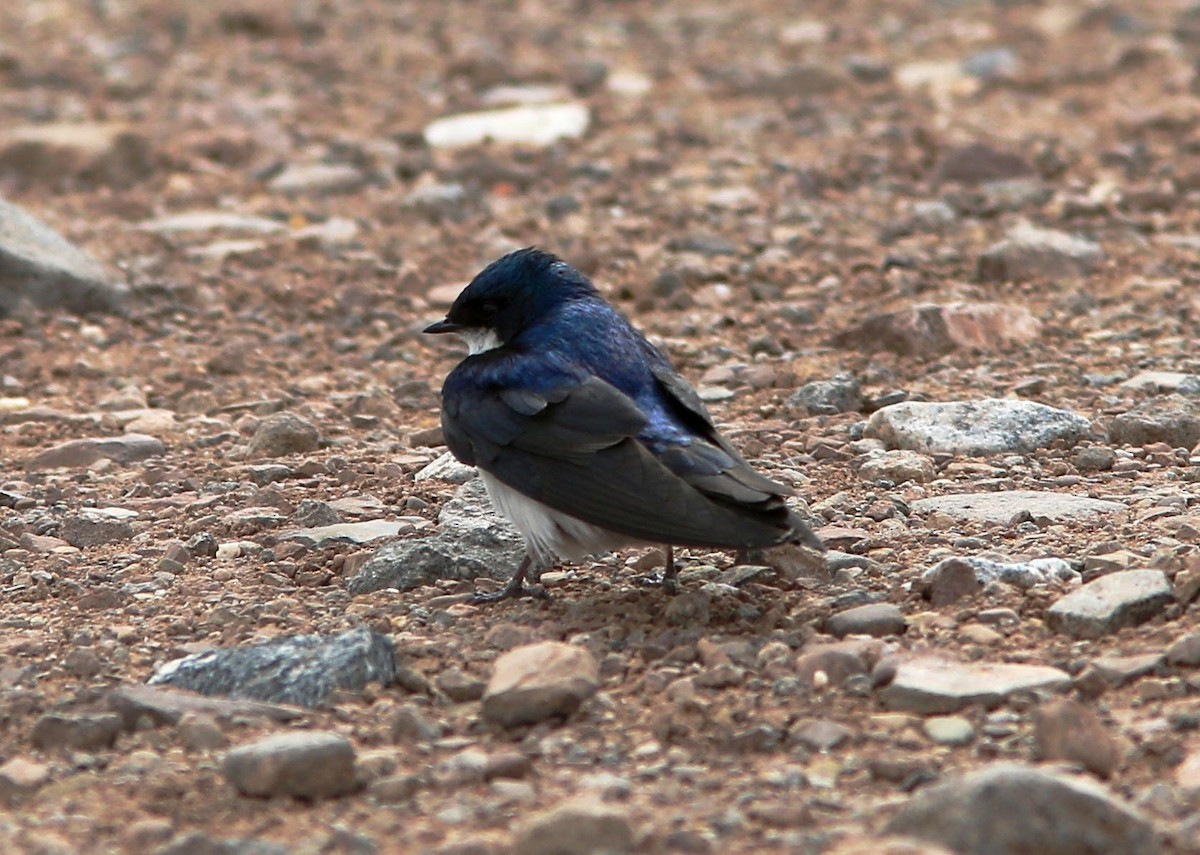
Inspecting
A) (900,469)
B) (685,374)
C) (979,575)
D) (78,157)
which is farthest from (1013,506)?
(78,157)

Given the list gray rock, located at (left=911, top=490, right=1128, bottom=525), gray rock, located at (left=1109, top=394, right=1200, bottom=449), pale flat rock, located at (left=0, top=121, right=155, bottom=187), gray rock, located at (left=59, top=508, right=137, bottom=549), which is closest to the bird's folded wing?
gray rock, located at (left=911, top=490, right=1128, bottom=525)

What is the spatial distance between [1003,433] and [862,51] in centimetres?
717

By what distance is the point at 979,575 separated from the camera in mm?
4586

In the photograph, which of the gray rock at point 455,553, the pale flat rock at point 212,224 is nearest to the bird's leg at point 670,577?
the gray rock at point 455,553

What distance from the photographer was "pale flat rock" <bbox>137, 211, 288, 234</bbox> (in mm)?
9312

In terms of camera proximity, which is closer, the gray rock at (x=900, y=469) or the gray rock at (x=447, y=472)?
the gray rock at (x=900, y=469)

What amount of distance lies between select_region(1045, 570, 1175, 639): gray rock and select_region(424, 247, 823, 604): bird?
1.93 ft

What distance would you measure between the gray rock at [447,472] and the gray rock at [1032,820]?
9.66 ft

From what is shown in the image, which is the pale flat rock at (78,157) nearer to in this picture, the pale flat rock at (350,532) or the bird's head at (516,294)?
the bird's head at (516,294)

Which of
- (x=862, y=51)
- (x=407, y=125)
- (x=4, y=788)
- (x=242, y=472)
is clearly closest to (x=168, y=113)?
(x=407, y=125)

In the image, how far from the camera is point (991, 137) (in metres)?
10.5

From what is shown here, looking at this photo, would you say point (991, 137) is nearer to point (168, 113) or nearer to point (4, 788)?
point (168, 113)

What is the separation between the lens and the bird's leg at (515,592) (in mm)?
4836

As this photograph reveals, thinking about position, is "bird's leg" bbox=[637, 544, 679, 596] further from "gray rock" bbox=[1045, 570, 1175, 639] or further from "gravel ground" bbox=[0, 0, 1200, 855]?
"gray rock" bbox=[1045, 570, 1175, 639]
